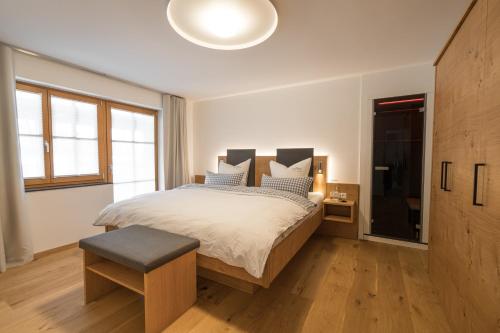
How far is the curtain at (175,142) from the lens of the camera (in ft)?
13.0

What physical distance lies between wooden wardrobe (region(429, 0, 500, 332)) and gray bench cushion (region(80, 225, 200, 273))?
5.38 ft

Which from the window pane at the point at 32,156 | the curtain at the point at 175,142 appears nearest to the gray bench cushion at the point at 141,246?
the window pane at the point at 32,156

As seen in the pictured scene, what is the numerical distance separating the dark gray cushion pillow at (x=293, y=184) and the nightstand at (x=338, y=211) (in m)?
0.46

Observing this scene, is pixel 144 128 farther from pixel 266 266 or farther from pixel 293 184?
pixel 266 266

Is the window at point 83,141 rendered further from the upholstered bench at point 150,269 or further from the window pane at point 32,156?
the upholstered bench at point 150,269

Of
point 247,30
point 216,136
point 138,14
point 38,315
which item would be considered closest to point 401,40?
point 247,30

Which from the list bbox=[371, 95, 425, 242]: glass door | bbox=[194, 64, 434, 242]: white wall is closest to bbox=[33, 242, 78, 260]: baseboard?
bbox=[194, 64, 434, 242]: white wall

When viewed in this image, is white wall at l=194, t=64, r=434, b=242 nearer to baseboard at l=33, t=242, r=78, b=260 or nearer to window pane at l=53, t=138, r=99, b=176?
window pane at l=53, t=138, r=99, b=176

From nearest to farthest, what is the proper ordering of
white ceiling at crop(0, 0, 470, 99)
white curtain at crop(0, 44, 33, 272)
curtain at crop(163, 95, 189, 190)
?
white ceiling at crop(0, 0, 470, 99), white curtain at crop(0, 44, 33, 272), curtain at crop(163, 95, 189, 190)

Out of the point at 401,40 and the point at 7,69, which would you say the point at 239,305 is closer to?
the point at 401,40

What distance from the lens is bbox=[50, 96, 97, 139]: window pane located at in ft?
9.18

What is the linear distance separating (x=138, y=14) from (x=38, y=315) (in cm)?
240

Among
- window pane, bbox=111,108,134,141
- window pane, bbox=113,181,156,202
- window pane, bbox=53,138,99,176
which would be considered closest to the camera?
window pane, bbox=53,138,99,176

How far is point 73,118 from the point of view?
2959 mm
